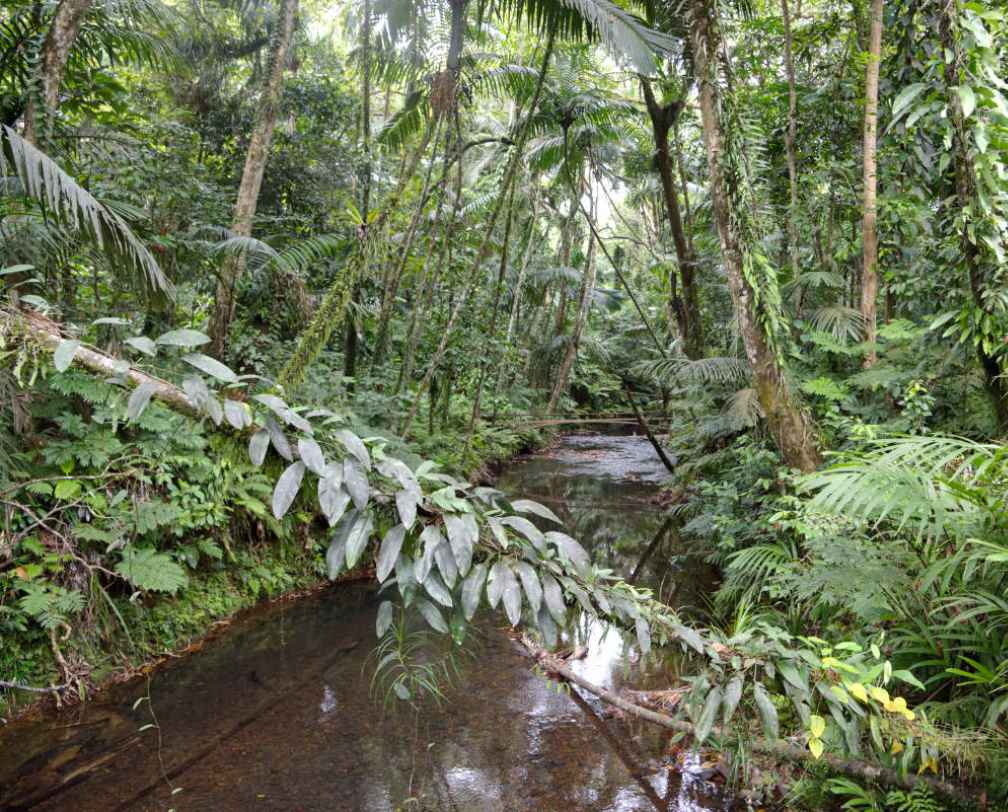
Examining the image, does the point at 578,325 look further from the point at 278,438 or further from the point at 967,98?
the point at 278,438

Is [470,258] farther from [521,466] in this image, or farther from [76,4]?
[76,4]

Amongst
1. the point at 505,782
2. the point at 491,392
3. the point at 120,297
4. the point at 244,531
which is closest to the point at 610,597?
the point at 505,782

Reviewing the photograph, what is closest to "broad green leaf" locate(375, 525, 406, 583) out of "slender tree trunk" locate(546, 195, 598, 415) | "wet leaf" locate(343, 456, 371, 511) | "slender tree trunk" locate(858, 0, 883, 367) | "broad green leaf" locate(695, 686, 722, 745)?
"wet leaf" locate(343, 456, 371, 511)

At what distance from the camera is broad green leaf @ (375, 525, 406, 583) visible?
1.68 metres

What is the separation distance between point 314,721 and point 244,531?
2146 millimetres

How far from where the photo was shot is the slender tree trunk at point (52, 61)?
4230mm

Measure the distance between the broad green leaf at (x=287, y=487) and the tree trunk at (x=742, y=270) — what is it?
3751 millimetres

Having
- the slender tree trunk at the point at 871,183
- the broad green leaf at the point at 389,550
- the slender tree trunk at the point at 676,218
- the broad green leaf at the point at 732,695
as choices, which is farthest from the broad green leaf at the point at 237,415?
the slender tree trunk at the point at 676,218

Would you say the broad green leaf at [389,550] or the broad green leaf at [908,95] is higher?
the broad green leaf at [908,95]

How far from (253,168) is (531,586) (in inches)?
211

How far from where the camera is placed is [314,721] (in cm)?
378

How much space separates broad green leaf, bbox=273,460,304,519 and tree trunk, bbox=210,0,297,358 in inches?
179

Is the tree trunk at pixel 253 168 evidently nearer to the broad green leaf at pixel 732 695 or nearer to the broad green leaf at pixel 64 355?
the broad green leaf at pixel 64 355

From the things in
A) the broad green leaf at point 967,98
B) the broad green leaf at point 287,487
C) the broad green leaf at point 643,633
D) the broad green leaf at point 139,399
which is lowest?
the broad green leaf at point 643,633
